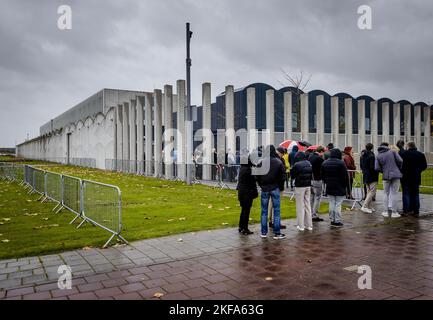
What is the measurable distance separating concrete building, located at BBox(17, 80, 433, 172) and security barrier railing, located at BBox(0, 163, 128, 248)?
32.1ft

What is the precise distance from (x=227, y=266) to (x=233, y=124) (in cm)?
1693

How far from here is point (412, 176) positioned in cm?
1021

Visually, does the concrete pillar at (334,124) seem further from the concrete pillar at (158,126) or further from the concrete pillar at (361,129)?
the concrete pillar at (158,126)

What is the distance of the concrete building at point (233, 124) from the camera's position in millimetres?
22953

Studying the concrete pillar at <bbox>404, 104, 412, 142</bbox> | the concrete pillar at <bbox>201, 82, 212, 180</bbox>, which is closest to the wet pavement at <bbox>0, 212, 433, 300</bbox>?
the concrete pillar at <bbox>201, 82, 212, 180</bbox>

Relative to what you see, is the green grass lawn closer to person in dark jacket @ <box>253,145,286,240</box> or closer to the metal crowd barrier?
the metal crowd barrier

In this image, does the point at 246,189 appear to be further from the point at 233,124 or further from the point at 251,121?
the point at 233,124

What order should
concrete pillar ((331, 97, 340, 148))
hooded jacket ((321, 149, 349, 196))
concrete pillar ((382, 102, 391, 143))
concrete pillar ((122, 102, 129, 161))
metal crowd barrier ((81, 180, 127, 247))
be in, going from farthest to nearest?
concrete pillar ((122, 102, 129, 161))
concrete pillar ((382, 102, 391, 143))
concrete pillar ((331, 97, 340, 148))
hooded jacket ((321, 149, 349, 196))
metal crowd barrier ((81, 180, 127, 247))

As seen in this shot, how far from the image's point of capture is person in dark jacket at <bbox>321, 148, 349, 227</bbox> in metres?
8.71

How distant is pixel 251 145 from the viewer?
2188cm

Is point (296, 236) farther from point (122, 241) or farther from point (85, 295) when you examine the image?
point (85, 295)

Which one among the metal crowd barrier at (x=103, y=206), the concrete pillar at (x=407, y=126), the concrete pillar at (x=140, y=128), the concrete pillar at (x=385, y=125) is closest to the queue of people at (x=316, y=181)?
the metal crowd barrier at (x=103, y=206)
